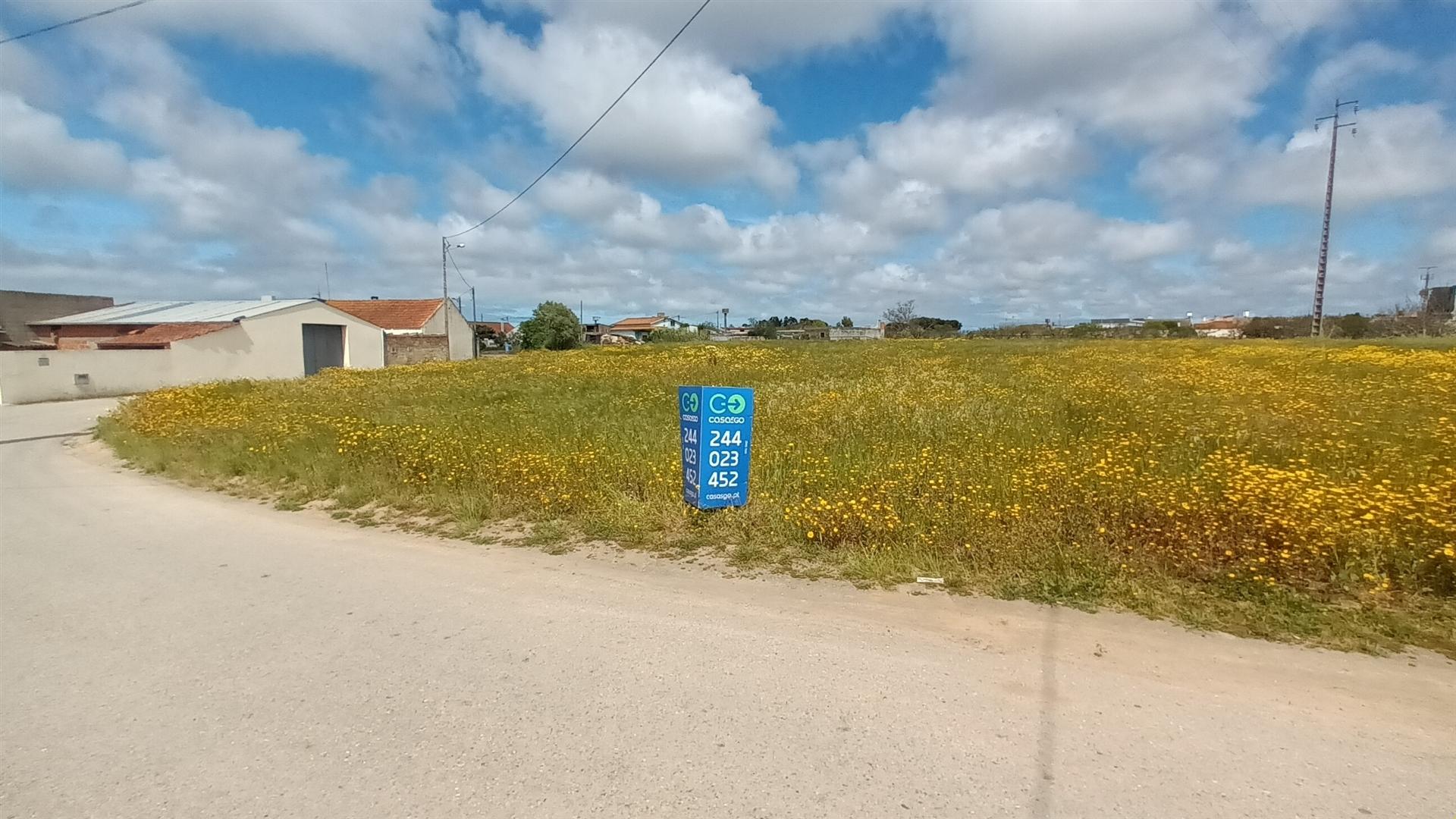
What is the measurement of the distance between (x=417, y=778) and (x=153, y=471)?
10356 millimetres

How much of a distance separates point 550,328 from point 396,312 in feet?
40.1

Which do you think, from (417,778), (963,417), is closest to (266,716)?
(417,778)

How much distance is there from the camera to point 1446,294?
2334 inches

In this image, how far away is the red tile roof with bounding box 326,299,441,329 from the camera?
49531 mm

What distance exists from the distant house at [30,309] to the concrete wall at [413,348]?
76.8 feet

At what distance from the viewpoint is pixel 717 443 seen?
19.6ft

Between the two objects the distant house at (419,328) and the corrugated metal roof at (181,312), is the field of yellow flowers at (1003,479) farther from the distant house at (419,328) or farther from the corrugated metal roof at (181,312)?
the distant house at (419,328)

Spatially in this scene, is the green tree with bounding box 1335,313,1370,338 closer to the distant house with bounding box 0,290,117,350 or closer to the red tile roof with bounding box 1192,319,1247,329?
the red tile roof with bounding box 1192,319,1247,329

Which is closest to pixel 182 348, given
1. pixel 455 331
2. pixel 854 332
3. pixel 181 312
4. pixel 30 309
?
pixel 181 312

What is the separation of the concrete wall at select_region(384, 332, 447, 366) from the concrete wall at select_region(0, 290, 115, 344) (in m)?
24.8

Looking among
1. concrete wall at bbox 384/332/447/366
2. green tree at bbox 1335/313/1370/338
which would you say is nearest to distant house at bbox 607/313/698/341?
concrete wall at bbox 384/332/447/366

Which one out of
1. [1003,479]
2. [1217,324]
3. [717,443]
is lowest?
[1003,479]

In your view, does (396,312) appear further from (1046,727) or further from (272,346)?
(1046,727)

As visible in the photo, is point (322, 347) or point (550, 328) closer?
point (322, 347)
